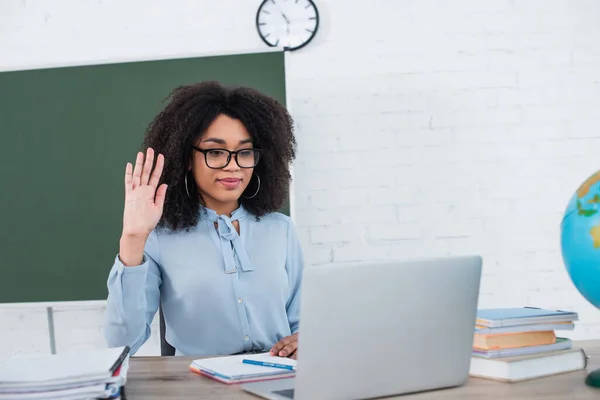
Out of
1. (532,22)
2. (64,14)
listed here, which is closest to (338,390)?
(532,22)

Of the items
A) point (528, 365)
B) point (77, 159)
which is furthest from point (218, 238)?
point (77, 159)

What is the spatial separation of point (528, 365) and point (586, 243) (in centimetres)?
23

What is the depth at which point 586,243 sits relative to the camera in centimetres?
104

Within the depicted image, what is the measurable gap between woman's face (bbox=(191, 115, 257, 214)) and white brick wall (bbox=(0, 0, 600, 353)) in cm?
101

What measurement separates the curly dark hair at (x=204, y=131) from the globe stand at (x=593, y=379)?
1.00 meters

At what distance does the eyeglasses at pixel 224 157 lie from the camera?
1707 mm

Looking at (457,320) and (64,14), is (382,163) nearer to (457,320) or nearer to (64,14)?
(64,14)

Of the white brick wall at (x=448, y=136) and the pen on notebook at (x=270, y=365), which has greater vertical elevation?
the white brick wall at (x=448, y=136)

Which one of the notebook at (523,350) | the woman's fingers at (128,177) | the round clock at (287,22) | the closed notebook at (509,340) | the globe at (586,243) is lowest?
the notebook at (523,350)

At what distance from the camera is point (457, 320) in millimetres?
994

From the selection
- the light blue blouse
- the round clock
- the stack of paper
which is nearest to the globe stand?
the stack of paper

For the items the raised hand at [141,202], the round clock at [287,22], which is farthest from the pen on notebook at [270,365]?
the round clock at [287,22]

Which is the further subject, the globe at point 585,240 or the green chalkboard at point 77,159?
the green chalkboard at point 77,159

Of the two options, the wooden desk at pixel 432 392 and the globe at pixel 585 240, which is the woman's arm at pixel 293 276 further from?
the globe at pixel 585 240
